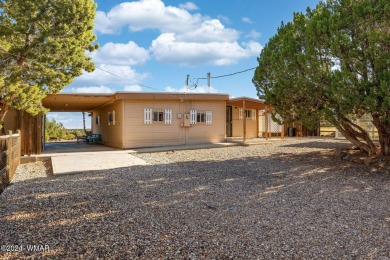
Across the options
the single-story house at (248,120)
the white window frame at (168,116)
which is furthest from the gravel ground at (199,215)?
the single-story house at (248,120)

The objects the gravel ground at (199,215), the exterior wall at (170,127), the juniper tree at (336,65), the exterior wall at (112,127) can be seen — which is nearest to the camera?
the gravel ground at (199,215)

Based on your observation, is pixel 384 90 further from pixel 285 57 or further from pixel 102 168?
pixel 102 168

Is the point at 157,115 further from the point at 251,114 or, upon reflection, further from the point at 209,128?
the point at 251,114

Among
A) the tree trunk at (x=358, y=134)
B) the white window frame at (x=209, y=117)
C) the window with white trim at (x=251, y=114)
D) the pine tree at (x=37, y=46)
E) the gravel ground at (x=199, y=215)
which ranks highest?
the pine tree at (x=37, y=46)

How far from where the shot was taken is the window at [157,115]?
49.0 ft

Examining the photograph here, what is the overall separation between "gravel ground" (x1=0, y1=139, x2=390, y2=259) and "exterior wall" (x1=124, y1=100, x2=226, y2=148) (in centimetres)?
666

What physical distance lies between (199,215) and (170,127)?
438 inches

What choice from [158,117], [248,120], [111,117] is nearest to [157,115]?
[158,117]

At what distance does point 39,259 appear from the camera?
10.3ft

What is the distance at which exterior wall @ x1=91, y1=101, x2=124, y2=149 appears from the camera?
15102 millimetres

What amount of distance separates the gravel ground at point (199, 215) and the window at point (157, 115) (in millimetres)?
6994

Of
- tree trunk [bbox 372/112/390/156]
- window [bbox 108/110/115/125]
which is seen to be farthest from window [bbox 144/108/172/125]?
tree trunk [bbox 372/112/390/156]

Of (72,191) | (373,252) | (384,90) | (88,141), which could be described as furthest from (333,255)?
(88,141)

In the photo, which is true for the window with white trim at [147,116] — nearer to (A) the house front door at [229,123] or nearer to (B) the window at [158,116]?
(B) the window at [158,116]
